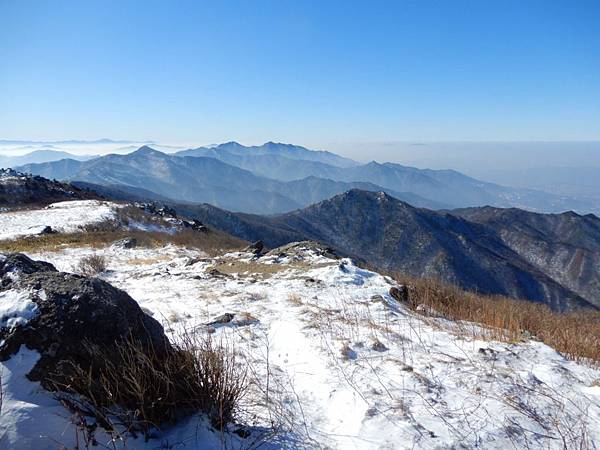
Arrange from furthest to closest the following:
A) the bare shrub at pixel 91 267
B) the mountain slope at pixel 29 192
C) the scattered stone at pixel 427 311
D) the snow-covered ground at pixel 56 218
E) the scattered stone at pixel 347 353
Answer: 1. the mountain slope at pixel 29 192
2. the snow-covered ground at pixel 56 218
3. the bare shrub at pixel 91 267
4. the scattered stone at pixel 427 311
5. the scattered stone at pixel 347 353

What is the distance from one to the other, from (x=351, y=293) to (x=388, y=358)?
3.69 metres

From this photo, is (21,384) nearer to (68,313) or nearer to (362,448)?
(68,313)

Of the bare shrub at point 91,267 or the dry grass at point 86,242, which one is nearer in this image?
the bare shrub at point 91,267

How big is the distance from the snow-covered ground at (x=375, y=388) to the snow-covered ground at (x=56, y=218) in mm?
20884

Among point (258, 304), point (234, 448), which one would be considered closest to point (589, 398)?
point (234, 448)

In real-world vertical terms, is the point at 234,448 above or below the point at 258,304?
above

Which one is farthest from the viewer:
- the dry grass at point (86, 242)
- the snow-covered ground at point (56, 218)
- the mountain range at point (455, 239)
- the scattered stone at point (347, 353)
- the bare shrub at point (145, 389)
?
the mountain range at point (455, 239)

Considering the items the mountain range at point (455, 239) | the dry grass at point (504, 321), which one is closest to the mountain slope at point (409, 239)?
the mountain range at point (455, 239)

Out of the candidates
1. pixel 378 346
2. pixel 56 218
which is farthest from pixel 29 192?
pixel 378 346

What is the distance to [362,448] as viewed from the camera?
106 inches

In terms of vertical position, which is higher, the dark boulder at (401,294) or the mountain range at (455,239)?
the dark boulder at (401,294)

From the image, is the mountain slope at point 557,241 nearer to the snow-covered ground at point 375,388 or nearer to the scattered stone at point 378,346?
the snow-covered ground at point 375,388

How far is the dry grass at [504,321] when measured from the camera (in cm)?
492

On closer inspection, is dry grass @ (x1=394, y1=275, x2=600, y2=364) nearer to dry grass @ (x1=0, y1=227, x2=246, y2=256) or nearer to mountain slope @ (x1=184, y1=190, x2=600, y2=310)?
dry grass @ (x1=0, y1=227, x2=246, y2=256)
